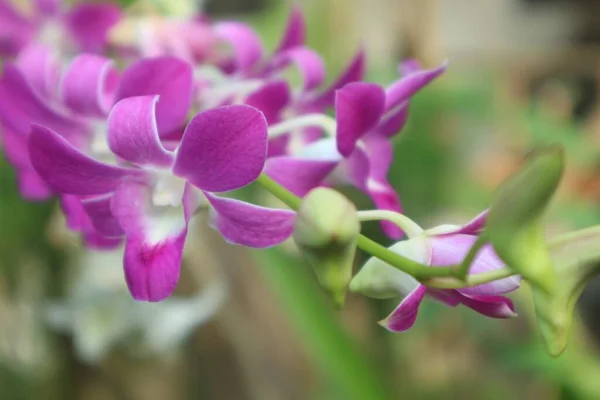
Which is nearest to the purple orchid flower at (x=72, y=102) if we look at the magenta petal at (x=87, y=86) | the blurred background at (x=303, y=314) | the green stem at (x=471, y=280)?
the magenta petal at (x=87, y=86)

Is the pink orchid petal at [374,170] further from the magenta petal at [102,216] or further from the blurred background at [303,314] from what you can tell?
the blurred background at [303,314]

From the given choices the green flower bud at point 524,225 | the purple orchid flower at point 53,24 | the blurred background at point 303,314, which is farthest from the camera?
the blurred background at point 303,314

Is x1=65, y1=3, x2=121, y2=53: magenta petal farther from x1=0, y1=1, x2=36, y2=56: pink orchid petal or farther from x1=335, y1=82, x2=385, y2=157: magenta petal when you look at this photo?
x1=335, y1=82, x2=385, y2=157: magenta petal

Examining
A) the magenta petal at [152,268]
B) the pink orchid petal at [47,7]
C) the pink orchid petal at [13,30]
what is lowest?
the pink orchid petal at [13,30]

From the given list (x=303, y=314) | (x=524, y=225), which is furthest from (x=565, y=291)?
(x=303, y=314)

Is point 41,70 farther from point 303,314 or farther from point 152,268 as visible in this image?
point 303,314

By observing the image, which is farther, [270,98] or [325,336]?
[325,336]

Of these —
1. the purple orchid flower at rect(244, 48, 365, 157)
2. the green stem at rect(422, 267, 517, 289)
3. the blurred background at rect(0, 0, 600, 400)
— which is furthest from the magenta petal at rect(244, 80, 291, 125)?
the blurred background at rect(0, 0, 600, 400)
